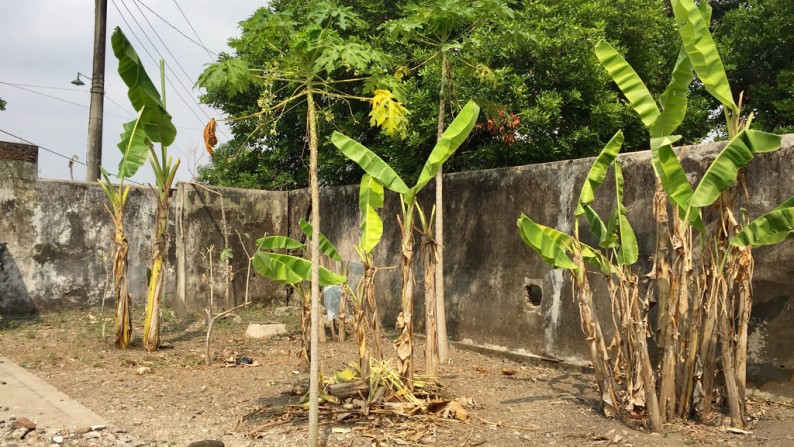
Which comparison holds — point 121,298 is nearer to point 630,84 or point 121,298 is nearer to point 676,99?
point 630,84

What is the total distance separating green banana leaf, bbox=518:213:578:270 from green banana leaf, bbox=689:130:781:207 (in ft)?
2.88

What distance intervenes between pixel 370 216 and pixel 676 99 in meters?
2.21

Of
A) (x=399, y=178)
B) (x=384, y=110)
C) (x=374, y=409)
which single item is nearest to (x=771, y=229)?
(x=399, y=178)

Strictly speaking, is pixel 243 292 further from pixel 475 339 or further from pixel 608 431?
pixel 608 431

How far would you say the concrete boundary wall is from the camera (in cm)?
474

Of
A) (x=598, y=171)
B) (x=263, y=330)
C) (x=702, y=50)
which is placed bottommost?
(x=263, y=330)

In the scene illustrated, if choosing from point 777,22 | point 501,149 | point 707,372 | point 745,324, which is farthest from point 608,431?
point 777,22

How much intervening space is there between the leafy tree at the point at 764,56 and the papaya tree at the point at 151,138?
742cm

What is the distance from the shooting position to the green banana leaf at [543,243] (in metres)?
4.34

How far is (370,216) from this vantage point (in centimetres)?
466

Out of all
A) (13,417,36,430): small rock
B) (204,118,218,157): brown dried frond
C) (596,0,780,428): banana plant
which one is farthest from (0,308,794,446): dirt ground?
(204,118,218,157): brown dried frond

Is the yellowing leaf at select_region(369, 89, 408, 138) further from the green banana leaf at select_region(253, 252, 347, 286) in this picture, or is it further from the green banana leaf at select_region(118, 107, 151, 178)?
the green banana leaf at select_region(118, 107, 151, 178)

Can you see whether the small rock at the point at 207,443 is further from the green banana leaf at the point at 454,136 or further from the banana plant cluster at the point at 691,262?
the banana plant cluster at the point at 691,262

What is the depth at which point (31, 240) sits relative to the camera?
28.9 feet
